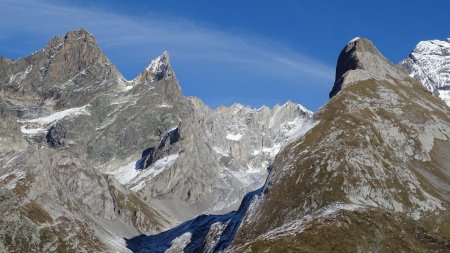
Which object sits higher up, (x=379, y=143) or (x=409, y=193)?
(x=379, y=143)

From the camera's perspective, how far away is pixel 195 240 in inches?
7397

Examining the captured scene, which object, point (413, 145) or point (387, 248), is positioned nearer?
point (387, 248)

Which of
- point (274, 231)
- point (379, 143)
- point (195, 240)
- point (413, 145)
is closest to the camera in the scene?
point (274, 231)

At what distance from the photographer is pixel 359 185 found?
133375 millimetres

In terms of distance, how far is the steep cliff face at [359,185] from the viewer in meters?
112

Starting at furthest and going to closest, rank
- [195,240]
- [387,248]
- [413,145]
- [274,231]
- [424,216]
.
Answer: [195,240] → [413,145] → [424,216] → [274,231] → [387,248]

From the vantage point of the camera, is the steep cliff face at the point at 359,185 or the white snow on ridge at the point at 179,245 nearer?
the steep cliff face at the point at 359,185

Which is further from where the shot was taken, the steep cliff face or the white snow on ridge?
the white snow on ridge

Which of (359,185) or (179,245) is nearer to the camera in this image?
(359,185)

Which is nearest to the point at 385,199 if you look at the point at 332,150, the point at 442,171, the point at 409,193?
the point at 409,193

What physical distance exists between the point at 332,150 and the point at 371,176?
11.6m

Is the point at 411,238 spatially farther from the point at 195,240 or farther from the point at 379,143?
the point at 195,240

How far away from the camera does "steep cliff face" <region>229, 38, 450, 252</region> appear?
369 ft

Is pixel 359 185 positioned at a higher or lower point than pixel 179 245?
higher
